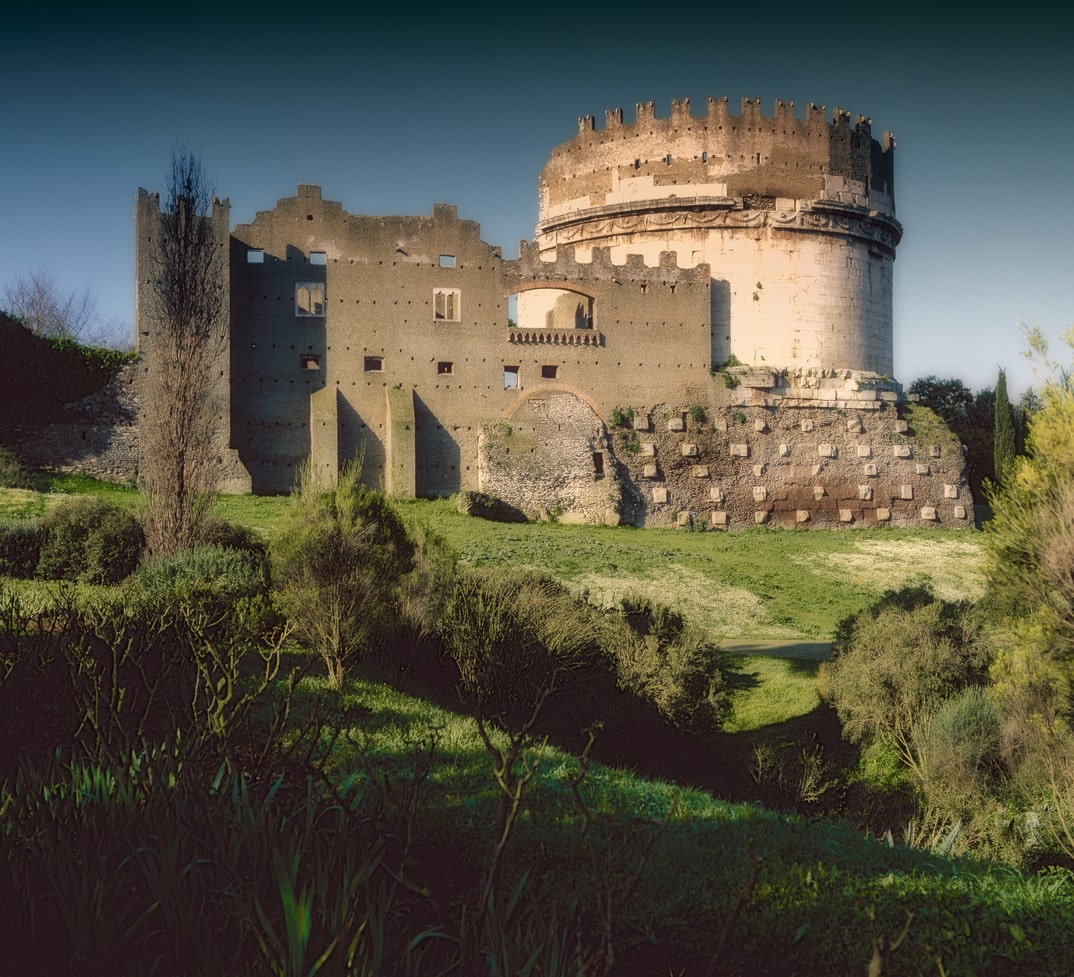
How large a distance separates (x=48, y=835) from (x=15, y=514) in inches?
625

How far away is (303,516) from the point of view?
1255 cm

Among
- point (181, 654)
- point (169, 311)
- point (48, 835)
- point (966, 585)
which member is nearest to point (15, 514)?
point (169, 311)

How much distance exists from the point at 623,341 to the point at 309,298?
8.87 m

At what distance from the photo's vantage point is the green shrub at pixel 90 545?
1381 cm

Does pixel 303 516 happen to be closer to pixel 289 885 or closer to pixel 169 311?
pixel 169 311

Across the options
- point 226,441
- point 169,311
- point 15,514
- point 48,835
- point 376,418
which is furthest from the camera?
point 376,418

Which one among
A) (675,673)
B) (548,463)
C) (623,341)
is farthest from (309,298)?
(675,673)

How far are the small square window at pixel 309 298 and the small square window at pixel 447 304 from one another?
3095 mm

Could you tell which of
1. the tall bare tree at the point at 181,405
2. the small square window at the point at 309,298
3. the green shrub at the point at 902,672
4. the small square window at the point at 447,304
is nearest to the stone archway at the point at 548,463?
the small square window at the point at 447,304

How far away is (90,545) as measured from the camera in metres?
14.0

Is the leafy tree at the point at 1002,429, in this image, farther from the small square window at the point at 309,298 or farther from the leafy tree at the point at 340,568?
the leafy tree at the point at 340,568

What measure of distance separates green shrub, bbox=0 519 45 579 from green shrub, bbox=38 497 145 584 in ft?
0.56

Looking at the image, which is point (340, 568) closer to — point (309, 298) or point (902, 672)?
point (902, 672)

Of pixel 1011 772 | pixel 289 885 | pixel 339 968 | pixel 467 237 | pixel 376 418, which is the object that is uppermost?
pixel 467 237
